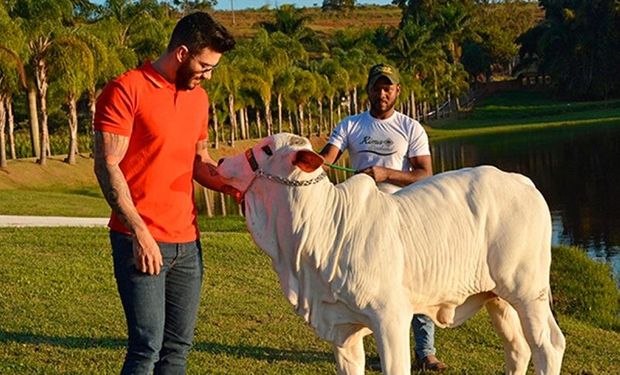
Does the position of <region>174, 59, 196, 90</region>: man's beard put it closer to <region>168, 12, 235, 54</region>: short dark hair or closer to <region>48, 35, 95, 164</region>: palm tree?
<region>168, 12, 235, 54</region>: short dark hair

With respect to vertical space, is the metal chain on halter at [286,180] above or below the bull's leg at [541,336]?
above

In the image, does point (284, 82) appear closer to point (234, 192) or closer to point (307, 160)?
point (234, 192)

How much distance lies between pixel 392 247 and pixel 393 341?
20.4 inches

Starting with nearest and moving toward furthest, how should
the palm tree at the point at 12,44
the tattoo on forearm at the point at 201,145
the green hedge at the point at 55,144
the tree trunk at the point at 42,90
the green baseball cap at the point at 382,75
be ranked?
1. the tattoo on forearm at the point at 201,145
2. the green baseball cap at the point at 382,75
3. the palm tree at the point at 12,44
4. the tree trunk at the point at 42,90
5. the green hedge at the point at 55,144

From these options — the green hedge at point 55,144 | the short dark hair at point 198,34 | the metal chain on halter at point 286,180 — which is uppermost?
the short dark hair at point 198,34

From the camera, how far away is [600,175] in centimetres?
3244

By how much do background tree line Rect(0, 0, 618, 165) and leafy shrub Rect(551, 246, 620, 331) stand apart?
23.1 meters

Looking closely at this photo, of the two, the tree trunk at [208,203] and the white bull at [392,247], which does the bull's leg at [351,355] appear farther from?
the tree trunk at [208,203]

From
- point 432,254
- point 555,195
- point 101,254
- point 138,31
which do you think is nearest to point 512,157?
point 555,195

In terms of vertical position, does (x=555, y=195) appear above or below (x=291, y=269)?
below

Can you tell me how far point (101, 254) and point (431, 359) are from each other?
23.1ft

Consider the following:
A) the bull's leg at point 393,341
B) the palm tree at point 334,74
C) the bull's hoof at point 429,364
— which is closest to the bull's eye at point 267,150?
the bull's leg at point 393,341

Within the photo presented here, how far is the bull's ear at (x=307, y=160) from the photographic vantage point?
4.70 metres

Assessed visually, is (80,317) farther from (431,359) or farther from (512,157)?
(512,157)
